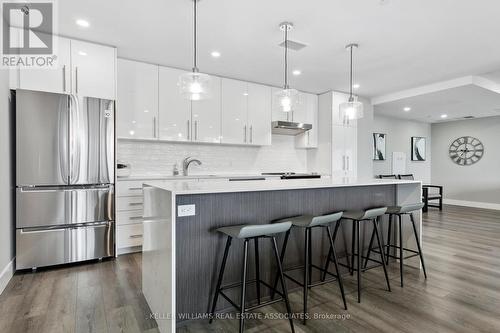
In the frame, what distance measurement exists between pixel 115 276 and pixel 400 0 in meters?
3.77

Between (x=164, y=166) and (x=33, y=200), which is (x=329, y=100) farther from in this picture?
(x=33, y=200)

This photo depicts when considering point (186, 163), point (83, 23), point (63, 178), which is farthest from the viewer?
point (186, 163)

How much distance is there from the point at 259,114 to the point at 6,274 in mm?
3911

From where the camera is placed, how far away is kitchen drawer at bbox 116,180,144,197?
3518 millimetres

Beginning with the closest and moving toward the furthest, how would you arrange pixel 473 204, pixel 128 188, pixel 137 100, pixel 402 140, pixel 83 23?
pixel 83 23
pixel 128 188
pixel 137 100
pixel 473 204
pixel 402 140

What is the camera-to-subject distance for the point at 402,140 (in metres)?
8.12

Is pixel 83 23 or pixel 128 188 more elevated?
pixel 83 23

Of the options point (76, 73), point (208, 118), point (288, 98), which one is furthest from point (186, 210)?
point (208, 118)

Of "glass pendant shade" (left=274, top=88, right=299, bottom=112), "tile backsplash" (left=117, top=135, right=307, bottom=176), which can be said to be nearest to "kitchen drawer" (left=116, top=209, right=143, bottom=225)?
"tile backsplash" (left=117, top=135, right=307, bottom=176)

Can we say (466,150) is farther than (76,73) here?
Yes

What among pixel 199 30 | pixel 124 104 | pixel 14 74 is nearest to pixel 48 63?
pixel 14 74

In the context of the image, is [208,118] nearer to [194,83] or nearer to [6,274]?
[194,83]

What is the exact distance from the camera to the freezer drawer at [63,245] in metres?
2.93

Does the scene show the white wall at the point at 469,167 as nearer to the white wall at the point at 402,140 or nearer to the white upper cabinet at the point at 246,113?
the white wall at the point at 402,140
